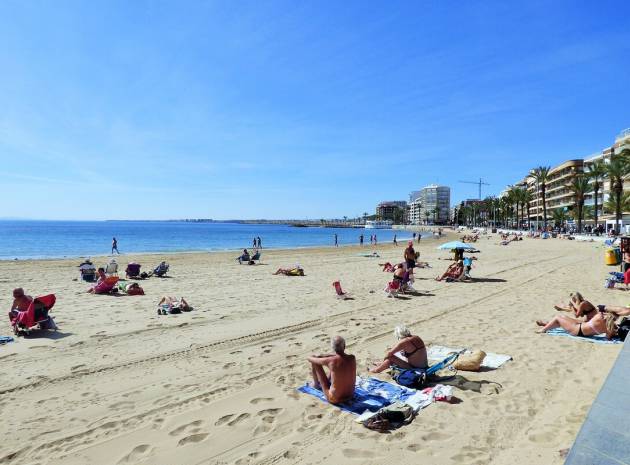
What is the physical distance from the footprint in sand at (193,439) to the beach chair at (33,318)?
18.5 feet

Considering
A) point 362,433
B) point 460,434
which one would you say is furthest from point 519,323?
point 362,433

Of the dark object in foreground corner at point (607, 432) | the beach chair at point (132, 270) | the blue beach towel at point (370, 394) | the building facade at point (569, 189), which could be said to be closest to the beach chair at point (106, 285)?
the beach chair at point (132, 270)

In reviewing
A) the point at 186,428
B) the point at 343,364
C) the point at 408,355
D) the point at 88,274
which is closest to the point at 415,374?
the point at 408,355

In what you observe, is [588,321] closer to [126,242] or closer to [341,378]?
[341,378]

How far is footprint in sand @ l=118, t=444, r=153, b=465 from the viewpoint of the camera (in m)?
3.77

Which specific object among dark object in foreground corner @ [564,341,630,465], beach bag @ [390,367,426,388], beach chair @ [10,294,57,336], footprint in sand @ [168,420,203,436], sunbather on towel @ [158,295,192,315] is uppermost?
dark object in foreground corner @ [564,341,630,465]

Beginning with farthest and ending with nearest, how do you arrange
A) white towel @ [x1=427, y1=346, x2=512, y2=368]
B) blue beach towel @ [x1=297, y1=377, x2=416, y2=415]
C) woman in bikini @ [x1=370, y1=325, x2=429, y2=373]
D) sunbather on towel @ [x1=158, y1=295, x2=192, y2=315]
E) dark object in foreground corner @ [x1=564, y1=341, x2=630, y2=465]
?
sunbather on towel @ [x1=158, y1=295, x2=192, y2=315], white towel @ [x1=427, y1=346, x2=512, y2=368], woman in bikini @ [x1=370, y1=325, x2=429, y2=373], blue beach towel @ [x1=297, y1=377, x2=416, y2=415], dark object in foreground corner @ [x1=564, y1=341, x2=630, y2=465]

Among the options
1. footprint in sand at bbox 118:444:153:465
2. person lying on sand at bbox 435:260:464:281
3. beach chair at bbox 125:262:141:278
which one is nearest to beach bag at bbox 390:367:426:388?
footprint in sand at bbox 118:444:153:465

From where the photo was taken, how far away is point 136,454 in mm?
3877

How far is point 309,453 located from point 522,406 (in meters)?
2.63

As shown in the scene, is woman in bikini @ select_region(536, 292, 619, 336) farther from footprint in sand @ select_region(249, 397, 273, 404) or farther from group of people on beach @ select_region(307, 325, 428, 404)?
footprint in sand @ select_region(249, 397, 273, 404)

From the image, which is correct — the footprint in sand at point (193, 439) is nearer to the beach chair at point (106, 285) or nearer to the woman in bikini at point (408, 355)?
the woman in bikini at point (408, 355)

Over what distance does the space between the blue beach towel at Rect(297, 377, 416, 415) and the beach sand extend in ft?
0.52

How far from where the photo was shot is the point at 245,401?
5004mm
